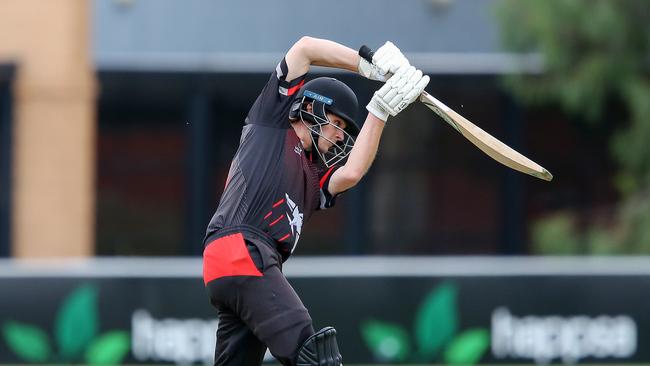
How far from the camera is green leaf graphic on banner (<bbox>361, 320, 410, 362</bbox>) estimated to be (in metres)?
10.1

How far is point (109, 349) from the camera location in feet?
32.8

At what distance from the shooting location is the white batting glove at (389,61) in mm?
5039

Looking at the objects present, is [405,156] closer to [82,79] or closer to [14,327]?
[82,79]

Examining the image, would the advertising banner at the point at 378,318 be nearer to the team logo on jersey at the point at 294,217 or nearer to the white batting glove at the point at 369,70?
the team logo on jersey at the point at 294,217

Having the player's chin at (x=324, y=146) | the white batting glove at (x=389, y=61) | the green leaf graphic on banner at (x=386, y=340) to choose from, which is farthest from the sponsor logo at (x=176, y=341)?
the white batting glove at (x=389, y=61)

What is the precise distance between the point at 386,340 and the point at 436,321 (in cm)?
42

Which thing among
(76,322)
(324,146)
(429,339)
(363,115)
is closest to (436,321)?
(429,339)

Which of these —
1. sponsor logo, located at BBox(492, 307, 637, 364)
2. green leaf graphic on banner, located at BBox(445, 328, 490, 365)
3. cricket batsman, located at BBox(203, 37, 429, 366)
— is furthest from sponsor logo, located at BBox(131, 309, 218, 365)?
cricket batsman, located at BBox(203, 37, 429, 366)

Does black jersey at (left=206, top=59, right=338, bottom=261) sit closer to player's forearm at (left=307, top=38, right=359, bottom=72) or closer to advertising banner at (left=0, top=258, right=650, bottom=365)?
player's forearm at (left=307, top=38, right=359, bottom=72)

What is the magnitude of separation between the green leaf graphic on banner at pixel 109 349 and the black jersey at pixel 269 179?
16.5 feet

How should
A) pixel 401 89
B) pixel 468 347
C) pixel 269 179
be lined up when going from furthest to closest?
pixel 468 347 → pixel 269 179 → pixel 401 89

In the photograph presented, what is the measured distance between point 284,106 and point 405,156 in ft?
37.7

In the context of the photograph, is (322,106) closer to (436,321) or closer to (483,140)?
(483,140)

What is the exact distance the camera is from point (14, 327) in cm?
998
